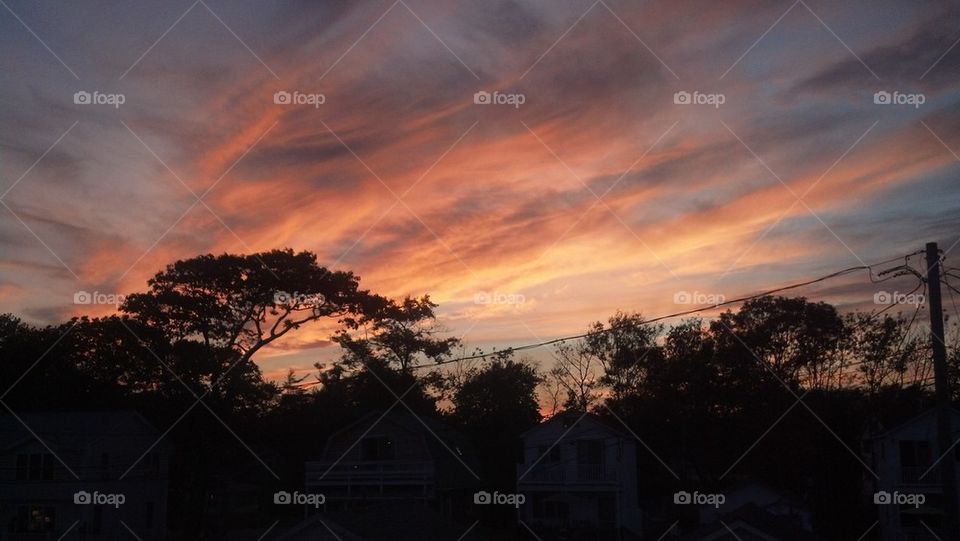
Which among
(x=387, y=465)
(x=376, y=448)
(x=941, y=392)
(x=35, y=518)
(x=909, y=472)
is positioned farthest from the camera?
(x=376, y=448)

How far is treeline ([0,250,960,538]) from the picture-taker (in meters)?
38.2

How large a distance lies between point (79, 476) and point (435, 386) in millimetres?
23177

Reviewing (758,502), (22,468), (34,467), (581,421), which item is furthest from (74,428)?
(758,502)

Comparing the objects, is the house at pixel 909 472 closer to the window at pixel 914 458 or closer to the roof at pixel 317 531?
the window at pixel 914 458

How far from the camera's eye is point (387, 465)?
3997 centimetres

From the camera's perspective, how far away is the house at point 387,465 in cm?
3925

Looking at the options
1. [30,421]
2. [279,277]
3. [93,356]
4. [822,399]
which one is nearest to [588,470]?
[822,399]

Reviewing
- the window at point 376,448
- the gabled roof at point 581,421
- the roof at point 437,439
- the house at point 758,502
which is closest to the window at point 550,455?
the gabled roof at point 581,421

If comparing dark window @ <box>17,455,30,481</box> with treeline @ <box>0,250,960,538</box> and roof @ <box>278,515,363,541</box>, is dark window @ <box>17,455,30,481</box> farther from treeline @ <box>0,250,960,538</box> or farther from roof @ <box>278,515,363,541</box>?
roof @ <box>278,515,363,541</box>

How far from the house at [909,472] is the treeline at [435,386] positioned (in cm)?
168

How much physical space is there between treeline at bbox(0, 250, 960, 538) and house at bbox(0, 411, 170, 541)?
1738 mm

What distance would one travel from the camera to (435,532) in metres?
23.0

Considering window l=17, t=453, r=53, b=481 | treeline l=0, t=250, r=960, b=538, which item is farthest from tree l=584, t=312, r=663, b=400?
window l=17, t=453, r=53, b=481

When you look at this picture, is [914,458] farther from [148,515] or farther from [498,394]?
[148,515]
